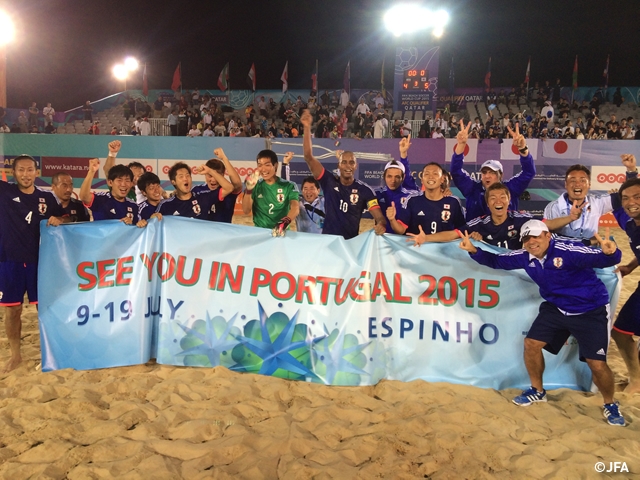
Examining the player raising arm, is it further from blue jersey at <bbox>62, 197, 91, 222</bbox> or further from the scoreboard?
the scoreboard

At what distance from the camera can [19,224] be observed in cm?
448

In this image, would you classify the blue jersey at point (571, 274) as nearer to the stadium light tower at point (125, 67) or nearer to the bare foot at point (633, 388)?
the bare foot at point (633, 388)

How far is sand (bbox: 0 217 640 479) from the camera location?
2.93 meters

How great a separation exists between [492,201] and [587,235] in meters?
1.27

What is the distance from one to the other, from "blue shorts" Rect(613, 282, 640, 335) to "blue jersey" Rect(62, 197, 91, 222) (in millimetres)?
5233

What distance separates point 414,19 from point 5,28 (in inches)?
597

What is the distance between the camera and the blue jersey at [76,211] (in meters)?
4.84

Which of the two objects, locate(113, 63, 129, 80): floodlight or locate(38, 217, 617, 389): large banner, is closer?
locate(38, 217, 617, 389): large banner

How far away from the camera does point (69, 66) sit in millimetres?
34000

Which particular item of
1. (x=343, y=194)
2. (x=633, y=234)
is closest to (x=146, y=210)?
(x=343, y=194)

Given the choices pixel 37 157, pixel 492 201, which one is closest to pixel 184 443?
pixel 492 201

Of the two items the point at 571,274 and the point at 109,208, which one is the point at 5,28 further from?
the point at 571,274

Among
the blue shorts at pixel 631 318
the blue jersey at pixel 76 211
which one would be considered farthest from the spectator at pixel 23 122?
the blue shorts at pixel 631 318

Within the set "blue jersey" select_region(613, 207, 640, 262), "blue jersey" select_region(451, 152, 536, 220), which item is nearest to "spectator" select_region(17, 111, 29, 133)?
"blue jersey" select_region(451, 152, 536, 220)
